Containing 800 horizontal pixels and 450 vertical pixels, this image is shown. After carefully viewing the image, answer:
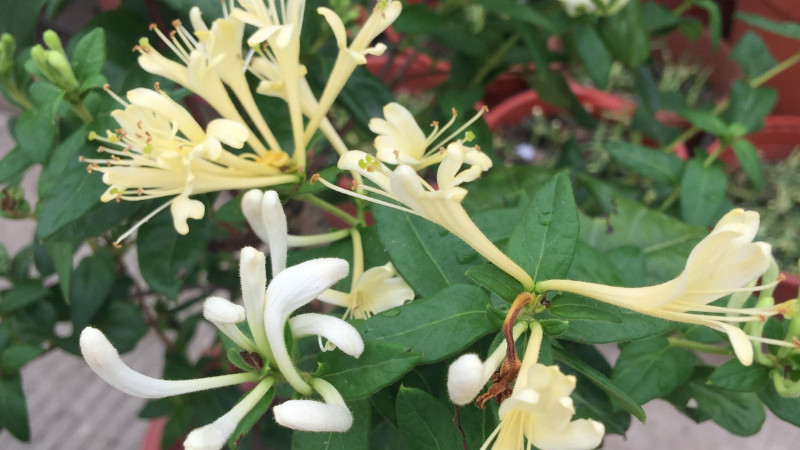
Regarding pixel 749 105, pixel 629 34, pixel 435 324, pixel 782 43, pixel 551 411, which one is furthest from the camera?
pixel 782 43

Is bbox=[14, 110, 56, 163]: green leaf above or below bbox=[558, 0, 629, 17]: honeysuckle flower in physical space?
above

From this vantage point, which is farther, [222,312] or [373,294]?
[373,294]

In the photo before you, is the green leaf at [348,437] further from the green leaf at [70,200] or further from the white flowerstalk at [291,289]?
the green leaf at [70,200]

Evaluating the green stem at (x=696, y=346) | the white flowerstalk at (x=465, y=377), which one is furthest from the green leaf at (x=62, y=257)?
the green stem at (x=696, y=346)

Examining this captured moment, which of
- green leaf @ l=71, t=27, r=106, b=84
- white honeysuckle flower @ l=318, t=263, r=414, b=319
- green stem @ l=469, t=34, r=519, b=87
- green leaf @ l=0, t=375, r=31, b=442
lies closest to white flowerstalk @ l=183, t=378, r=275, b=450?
white honeysuckle flower @ l=318, t=263, r=414, b=319

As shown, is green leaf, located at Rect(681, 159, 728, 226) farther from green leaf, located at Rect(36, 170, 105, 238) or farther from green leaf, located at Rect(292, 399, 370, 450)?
green leaf, located at Rect(36, 170, 105, 238)

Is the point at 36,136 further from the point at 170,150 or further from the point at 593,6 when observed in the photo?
the point at 593,6

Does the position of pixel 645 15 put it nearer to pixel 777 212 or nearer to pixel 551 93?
pixel 551 93

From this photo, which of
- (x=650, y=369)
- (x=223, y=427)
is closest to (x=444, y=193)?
(x=223, y=427)
